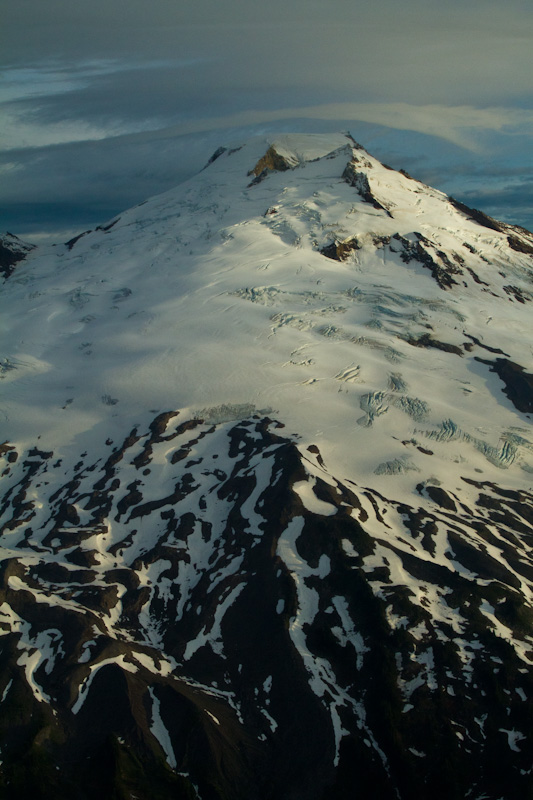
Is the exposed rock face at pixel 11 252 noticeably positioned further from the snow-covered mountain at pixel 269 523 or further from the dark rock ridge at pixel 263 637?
the dark rock ridge at pixel 263 637

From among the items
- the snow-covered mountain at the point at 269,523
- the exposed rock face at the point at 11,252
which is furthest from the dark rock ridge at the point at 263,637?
the exposed rock face at the point at 11,252

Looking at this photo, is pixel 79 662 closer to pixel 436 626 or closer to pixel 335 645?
pixel 335 645

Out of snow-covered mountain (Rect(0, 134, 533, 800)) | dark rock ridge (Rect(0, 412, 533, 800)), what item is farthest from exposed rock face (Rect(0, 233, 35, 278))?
dark rock ridge (Rect(0, 412, 533, 800))

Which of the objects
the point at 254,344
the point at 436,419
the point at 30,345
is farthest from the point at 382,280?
the point at 30,345

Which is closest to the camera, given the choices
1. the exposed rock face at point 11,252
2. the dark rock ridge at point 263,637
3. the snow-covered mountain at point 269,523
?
the dark rock ridge at point 263,637

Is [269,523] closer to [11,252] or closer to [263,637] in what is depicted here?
[263,637]
